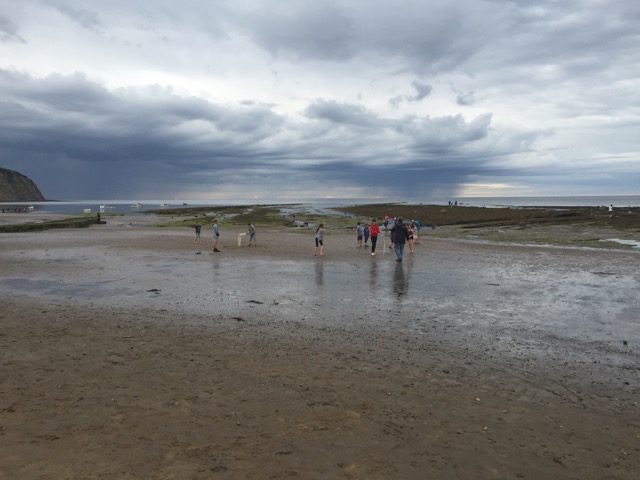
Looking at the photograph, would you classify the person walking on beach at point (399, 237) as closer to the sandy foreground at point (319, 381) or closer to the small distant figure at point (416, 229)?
the sandy foreground at point (319, 381)

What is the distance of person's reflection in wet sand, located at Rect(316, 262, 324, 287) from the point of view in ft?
61.2

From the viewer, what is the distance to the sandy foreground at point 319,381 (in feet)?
18.2

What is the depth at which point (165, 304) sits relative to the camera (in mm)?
14445

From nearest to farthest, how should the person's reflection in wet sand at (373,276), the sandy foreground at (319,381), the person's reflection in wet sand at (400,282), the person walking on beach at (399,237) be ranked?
1. the sandy foreground at (319,381)
2. the person's reflection in wet sand at (400,282)
3. the person's reflection in wet sand at (373,276)
4. the person walking on beach at (399,237)

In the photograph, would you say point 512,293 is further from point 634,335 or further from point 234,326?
point 234,326

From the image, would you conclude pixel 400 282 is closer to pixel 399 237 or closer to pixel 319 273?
pixel 319 273

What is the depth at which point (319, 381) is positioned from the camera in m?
7.99

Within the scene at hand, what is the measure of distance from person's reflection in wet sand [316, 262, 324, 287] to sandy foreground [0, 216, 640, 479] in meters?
1.19

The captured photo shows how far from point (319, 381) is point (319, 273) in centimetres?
1311

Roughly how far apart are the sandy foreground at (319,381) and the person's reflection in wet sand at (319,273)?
3.90 ft

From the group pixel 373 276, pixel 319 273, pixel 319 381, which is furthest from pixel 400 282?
pixel 319 381

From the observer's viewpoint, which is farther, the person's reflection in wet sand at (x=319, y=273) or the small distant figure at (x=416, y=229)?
the small distant figure at (x=416, y=229)

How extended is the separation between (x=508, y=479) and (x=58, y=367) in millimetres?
7868

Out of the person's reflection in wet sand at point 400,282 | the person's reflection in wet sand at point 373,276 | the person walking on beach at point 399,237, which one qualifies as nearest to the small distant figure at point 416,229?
the person walking on beach at point 399,237
